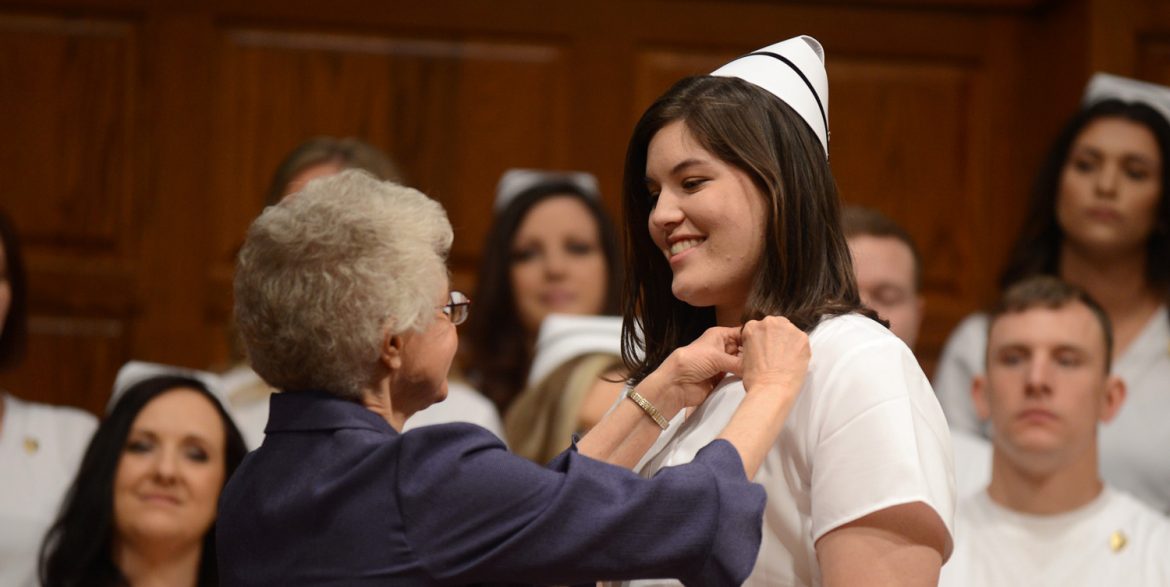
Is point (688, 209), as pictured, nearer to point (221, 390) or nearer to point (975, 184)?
point (221, 390)

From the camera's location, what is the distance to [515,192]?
407 cm

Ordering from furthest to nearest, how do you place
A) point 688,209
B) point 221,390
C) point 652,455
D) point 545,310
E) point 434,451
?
point 545,310 < point 221,390 < point 652,455 < point 688,209 < point 434,451

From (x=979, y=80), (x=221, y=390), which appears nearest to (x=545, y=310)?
(x=221, y=390)

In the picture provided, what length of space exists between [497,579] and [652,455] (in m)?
0.42

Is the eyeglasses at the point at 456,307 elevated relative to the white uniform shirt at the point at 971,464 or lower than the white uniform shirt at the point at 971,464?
elevated

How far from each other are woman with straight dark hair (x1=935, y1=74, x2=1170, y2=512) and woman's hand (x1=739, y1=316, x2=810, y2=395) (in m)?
1.91

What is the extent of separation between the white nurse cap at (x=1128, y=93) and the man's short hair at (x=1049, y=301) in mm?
755

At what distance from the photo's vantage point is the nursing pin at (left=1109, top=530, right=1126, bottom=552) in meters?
3.04

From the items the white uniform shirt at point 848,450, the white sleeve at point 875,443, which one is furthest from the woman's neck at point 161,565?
the white sleeve at point 875,443

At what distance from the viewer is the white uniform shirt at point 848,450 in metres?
1.80

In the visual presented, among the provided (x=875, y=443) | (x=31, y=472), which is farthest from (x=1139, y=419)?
(x=31, y=472)

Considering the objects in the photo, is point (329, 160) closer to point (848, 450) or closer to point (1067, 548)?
point (1067, 548)

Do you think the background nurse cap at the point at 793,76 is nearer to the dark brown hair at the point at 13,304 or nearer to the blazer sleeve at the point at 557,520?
the blazer sleeve at the point at 557,520

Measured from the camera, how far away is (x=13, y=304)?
371cm
